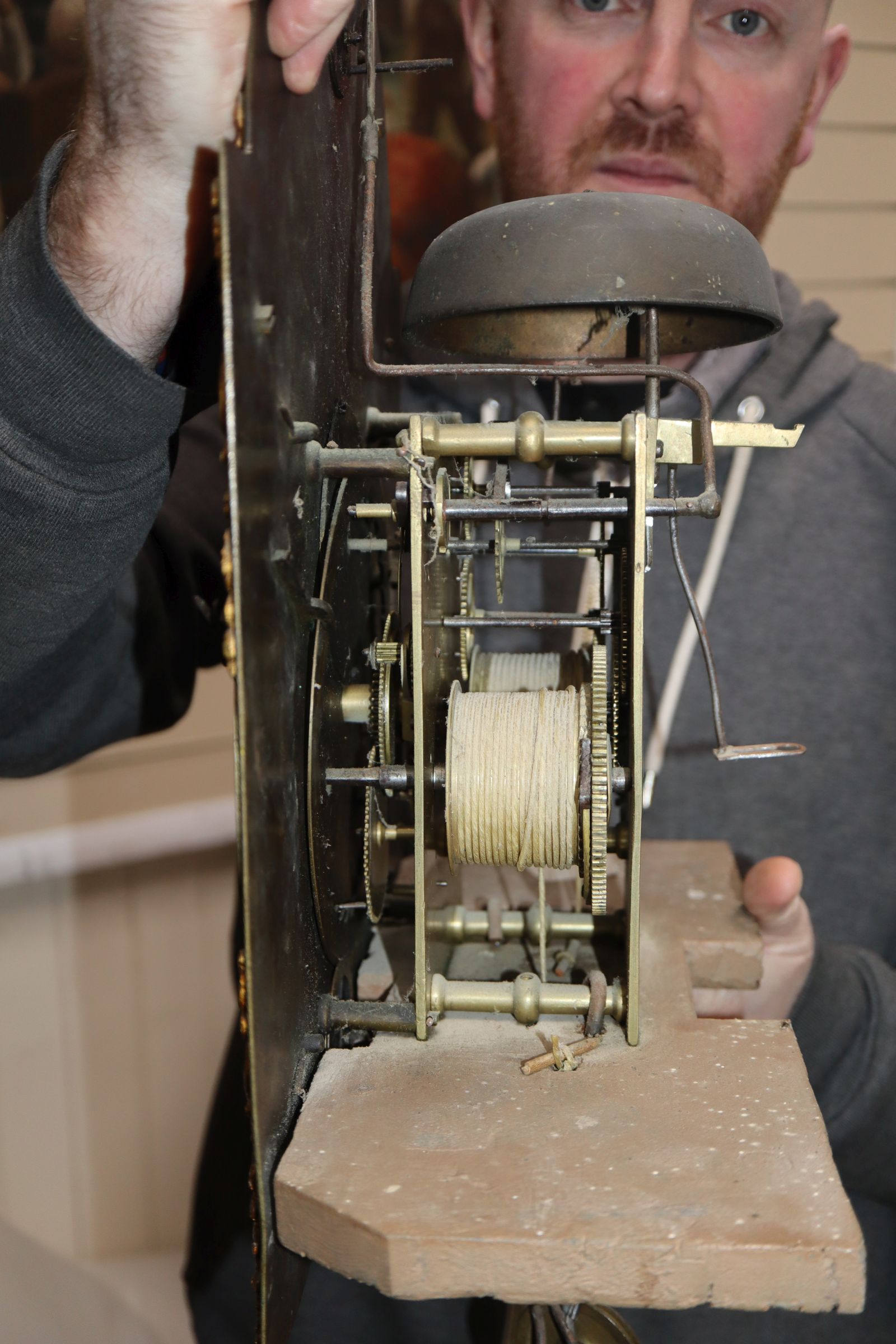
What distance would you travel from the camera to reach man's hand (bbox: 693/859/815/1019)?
1211 millimetres

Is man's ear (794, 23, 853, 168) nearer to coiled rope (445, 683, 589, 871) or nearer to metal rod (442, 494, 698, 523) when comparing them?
metal rod (442, 494, 698, 523)

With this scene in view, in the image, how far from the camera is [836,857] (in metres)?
1.73

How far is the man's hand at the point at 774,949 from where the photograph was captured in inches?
47.7

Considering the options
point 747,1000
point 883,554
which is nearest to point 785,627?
point 883,554

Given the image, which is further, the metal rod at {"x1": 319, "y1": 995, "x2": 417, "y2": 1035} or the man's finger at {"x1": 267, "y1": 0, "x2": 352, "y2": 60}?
the metal rod at {"x1": 319, "y1": 995, "x2": 417, "y2": 1035}

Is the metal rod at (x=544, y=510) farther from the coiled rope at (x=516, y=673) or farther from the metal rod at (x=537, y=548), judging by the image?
the coiled rope at (x=516, y=673)

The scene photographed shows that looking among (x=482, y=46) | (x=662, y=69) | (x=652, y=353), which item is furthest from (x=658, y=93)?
(x=652, y=353)

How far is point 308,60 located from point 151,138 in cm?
15

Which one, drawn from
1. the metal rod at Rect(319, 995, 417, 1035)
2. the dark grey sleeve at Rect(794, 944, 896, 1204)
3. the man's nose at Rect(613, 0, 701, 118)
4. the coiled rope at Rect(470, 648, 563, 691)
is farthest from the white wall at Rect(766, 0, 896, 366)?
the metal rod at Rect(319, 995, 417, 1035)

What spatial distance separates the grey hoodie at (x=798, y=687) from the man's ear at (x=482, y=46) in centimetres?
49

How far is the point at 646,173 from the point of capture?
147 cm

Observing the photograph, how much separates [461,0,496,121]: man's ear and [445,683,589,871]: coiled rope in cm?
120

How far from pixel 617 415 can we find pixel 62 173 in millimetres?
917

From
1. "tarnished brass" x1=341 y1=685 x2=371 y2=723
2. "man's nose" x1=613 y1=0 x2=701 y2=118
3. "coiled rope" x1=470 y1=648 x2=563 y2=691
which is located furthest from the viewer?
"man's nose" x1=613 y1=0 x2=701 y2=118
